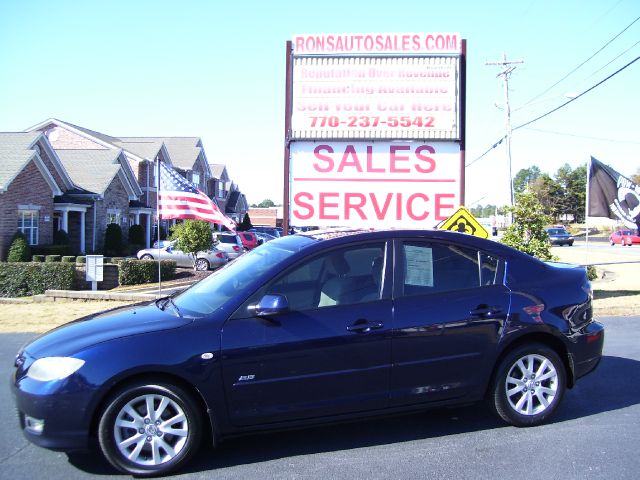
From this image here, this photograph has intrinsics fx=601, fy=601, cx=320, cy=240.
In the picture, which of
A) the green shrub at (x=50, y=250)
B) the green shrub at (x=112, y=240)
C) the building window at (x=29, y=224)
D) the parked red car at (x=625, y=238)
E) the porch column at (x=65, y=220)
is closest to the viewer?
the green shrub at (x=50, y=250)

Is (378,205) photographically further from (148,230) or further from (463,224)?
(148,230)

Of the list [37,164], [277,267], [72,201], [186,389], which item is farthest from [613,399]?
[72,201]

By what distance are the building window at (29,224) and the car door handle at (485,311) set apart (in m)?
25.6

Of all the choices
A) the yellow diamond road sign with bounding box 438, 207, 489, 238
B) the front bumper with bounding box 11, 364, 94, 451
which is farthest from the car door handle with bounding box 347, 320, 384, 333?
the yellow diamond road sign with bounding box 438, 207, 489, 238

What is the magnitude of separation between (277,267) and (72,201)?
2891 cm

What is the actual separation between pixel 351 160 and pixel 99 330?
26.8ft

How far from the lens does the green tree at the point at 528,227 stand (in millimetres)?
12772

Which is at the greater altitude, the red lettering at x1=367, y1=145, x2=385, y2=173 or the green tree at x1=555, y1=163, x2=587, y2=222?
the green tree at x1=555, y1=163, x2=587, y2=222

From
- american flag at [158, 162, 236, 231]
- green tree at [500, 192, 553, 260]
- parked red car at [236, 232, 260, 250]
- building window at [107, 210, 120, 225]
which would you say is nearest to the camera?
green tree at [500, 192, 553, 260]

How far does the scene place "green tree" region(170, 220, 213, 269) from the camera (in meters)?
22.6

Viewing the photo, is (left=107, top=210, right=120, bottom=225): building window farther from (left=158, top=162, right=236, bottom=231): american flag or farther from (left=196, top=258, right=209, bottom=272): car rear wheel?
(left=158, top=162, right=236, bottom=231): american flag

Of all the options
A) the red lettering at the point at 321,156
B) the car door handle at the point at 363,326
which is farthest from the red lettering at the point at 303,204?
the car door handle at the point at 363,326

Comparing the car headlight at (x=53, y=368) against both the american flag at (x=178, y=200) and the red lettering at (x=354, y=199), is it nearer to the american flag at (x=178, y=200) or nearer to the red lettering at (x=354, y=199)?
the red lettering at (x=354, y=199)

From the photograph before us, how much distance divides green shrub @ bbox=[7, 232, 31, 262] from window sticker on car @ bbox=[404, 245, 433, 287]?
2334 centimetres
